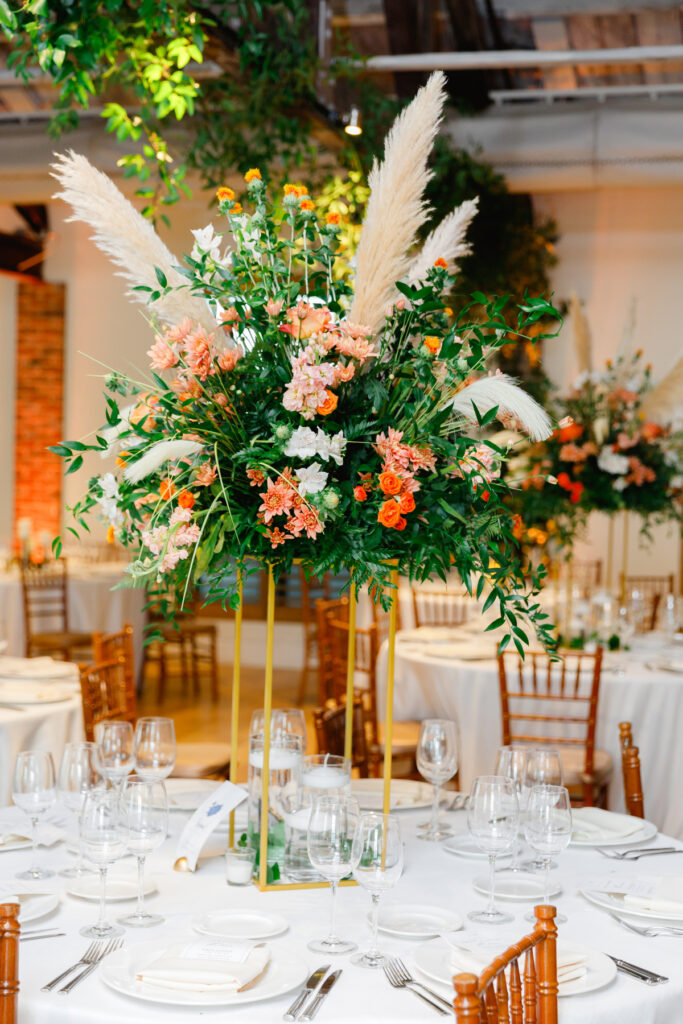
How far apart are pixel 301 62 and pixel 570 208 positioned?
416 centimetres

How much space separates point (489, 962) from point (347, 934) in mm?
282

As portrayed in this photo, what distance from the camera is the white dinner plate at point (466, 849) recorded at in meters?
2.31

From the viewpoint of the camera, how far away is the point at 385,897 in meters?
2.08

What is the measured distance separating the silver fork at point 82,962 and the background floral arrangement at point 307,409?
59cm

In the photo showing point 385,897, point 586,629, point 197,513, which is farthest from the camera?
point 586,629

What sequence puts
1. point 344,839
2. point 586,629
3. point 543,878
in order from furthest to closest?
point 586,629
point 543,878
point 344,839

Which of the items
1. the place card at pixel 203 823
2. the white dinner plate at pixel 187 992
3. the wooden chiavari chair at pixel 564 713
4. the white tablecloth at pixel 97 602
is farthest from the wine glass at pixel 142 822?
the white tablecloth at pixel 97 602

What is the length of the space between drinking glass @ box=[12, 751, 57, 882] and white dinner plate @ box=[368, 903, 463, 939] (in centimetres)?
65

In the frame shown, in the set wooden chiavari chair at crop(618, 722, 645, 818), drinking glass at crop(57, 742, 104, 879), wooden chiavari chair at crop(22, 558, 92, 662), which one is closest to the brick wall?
wooden chiavari chair at crop(22, 558, 92, 662)

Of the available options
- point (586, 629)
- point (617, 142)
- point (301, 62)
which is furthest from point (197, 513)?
point (617, 142)

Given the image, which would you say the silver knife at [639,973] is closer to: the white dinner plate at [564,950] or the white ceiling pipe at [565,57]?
the white dinner plate at [564,950]

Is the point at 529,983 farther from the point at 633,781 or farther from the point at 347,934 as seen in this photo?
the point at 633,781

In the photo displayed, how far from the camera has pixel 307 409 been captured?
1934mm

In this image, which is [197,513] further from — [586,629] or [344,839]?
[586,629]
